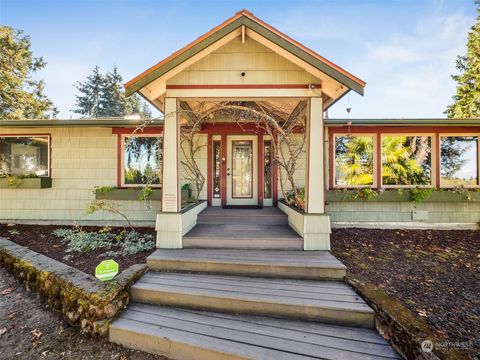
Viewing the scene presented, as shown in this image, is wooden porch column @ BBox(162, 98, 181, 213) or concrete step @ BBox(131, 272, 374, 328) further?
wooden porch column @ BBox(162, 98, 181, 213)

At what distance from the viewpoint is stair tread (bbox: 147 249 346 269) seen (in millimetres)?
2824

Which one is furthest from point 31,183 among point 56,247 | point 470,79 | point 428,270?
point 470,79

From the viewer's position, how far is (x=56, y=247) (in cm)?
415

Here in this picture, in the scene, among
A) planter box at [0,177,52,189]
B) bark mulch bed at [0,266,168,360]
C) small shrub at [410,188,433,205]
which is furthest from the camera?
planter box at [0,177,52,189]

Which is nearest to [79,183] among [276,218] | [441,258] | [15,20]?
[276,218]

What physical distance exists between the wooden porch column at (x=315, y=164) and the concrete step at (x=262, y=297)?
116 cm

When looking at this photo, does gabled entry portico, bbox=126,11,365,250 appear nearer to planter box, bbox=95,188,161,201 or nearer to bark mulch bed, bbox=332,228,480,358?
bark mulch bed, bbox=332,228,480,358

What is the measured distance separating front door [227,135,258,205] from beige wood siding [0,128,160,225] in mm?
3013

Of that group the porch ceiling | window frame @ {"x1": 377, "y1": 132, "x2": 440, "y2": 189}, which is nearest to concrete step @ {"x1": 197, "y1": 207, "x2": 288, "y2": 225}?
the porch ceiling

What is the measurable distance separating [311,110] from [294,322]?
9.40ft

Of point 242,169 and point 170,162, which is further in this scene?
point 242,169

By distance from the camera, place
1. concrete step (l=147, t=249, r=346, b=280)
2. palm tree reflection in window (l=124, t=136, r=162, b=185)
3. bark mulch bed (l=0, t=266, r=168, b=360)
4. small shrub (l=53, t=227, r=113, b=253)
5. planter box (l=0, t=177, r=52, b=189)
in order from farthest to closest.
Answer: palm tree reflection in window (l=124, t=136, r=162, b=185), planter box (l=0, t=177, r=52, b=189), small shrub (l=53, t=227, r=113, b=253), concrete step (l=147, t=249, r=346, b=280), bark mulch bed (l=0, t=266, r=168, b=360)

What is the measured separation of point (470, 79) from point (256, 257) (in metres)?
19.5

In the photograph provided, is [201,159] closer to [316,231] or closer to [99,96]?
[316,231]
